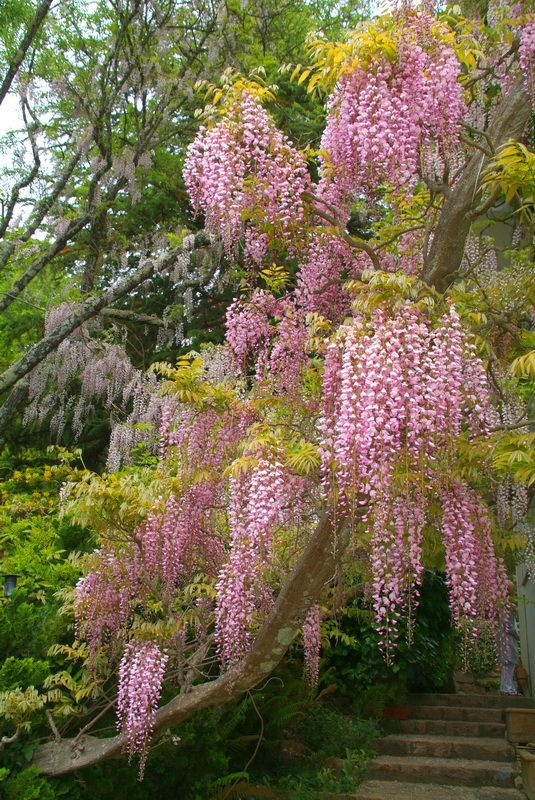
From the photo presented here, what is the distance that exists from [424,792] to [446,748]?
38.9 inches

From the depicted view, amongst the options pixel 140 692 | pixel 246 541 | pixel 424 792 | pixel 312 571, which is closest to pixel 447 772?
pixel 424 792

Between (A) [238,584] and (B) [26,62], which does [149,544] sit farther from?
(B) [26,62]

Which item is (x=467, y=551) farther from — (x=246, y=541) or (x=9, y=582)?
(x=9, y=582)

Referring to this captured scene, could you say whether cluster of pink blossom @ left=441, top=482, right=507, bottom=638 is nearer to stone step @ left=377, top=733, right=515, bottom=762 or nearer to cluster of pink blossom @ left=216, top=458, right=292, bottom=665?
cluster of pink blossom @ left=216, top=458, right=292, bottom=665

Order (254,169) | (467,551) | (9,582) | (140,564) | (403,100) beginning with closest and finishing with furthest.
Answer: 1. (403,100)
2. (467,551)
3. (254,169)
4. (140,564)
5. (9,582)

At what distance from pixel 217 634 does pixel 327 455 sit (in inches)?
66.2

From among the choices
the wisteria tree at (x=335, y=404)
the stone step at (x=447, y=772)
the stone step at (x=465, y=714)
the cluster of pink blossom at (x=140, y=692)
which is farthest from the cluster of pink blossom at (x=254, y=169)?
the stone step at (x=465, y=714)

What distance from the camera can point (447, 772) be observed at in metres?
6.92

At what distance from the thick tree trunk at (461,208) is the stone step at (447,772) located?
5096 mm

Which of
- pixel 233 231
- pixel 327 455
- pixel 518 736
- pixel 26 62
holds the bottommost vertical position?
pixel 518 736

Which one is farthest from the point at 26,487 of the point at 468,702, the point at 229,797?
the point at 468,702

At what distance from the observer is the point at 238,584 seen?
398 centimetres

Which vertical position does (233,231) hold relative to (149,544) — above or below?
above

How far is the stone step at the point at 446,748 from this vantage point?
7316 millimetres
